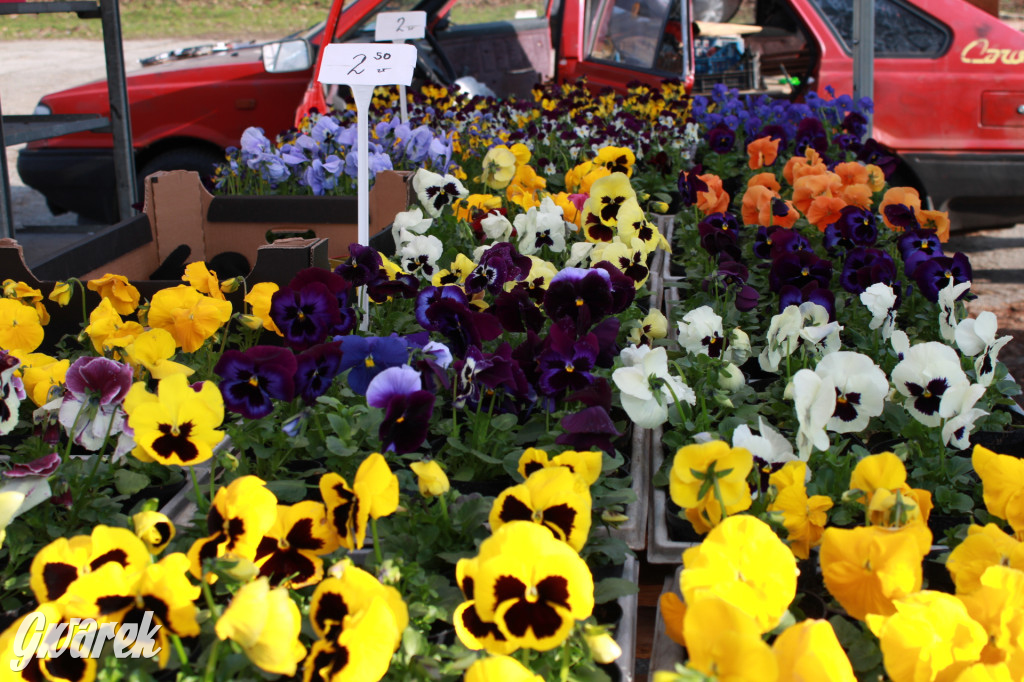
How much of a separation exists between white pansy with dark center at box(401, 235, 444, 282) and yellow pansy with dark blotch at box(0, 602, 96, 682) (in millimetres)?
1112

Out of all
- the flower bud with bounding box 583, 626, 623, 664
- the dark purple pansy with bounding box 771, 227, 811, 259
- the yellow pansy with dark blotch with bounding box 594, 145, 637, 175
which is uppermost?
the yellow pansy with dark blotch with bounding box 594, 145, 637, 175

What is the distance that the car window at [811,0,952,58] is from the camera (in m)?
4.91

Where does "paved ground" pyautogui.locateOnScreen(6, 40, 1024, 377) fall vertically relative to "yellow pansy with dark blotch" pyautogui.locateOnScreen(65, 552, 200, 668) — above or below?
below

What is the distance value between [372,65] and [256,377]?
0.80 m

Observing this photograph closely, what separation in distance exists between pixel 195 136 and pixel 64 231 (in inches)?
76.8

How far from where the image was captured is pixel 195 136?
5414 millimetres

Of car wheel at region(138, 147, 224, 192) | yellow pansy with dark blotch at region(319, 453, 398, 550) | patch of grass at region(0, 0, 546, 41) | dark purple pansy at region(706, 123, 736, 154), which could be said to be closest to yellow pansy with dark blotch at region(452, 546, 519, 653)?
yellow pansy with dark blotch at region(319, 453, 398, 550)

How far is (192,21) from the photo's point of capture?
75.0ft

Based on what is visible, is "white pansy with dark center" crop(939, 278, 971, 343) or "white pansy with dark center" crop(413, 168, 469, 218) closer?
"white pansy with dark center" crop(939, 278, 971, 343)

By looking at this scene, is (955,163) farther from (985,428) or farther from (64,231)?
(64,231)

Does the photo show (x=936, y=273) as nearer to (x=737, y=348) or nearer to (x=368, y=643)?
(x=737, y=348)

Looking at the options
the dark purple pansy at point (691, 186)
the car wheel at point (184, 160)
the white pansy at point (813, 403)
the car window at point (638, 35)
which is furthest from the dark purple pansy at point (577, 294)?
the car window at point (638, 35)

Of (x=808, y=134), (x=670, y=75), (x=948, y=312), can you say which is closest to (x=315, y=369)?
(x=948, y=312)

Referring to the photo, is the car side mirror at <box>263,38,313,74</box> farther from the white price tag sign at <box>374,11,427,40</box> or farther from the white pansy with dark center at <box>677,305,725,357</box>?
the white pansy with dark center at <box>677,305,725,357</box>
